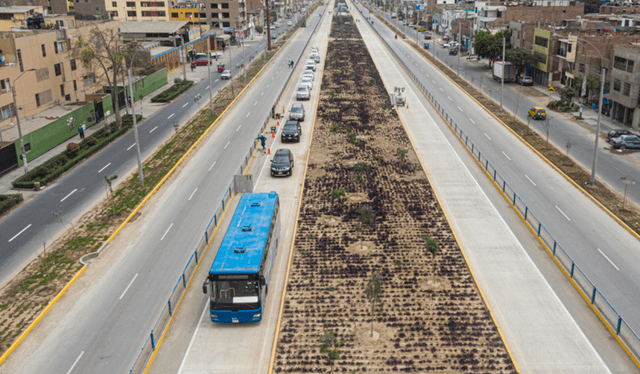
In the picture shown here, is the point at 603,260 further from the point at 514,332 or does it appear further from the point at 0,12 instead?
the point at 0,12

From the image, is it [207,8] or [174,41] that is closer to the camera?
[174,41]

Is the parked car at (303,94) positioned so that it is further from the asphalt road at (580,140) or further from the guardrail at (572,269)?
the guardrail at (572,269)

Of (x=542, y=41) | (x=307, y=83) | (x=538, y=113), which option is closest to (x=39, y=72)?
(x=307, y=83)

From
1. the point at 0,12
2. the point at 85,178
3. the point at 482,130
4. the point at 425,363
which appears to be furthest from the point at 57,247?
the point at 0,12

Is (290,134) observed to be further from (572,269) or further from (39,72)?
(572,269)

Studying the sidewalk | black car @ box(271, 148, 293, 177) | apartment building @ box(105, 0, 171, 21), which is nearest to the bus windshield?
black car @ box(271, 148, 293, 177)
